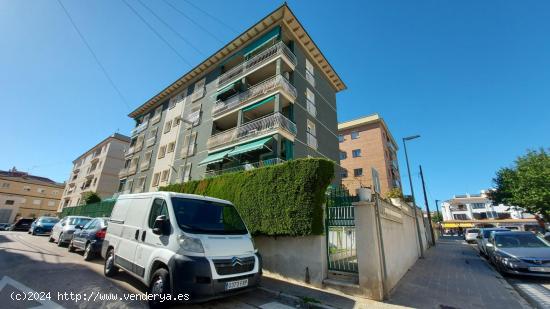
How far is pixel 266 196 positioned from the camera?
827cm

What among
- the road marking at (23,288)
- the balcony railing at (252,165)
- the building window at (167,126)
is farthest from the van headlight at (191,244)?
the building window at (167,126)

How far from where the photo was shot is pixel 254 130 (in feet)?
53.5

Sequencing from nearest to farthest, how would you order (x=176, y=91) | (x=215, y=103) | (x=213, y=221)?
(x=213, y=221) < (x=215, y=103) < (x=176, y=91)

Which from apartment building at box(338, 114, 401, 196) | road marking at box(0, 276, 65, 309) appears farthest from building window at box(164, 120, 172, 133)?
apartment building at box(338, 114, 401, 196)

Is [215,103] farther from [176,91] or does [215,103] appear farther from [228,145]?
[176,91]

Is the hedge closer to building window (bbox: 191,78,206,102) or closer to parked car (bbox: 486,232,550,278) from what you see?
parked car (bbox: 486,232,550,278)

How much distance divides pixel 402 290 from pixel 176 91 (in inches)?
1113

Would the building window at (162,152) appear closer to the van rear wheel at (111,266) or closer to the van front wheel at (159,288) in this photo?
the van rear wheel at (111,266)

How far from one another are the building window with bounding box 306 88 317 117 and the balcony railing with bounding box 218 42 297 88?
2.92 meters

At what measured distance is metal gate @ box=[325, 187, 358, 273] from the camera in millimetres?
6738

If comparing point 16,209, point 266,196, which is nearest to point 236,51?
point 266,196

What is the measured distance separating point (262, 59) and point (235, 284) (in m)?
17.0

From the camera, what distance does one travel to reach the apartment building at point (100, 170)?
125 feet

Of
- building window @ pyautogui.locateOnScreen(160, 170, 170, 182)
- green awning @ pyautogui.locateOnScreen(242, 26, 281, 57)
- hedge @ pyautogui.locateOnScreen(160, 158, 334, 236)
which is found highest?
green awning @ pyautogui.locateOnScreen(242, 26, 281, 57)
